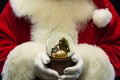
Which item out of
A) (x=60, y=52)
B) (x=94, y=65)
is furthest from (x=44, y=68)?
(x=94, y=65)

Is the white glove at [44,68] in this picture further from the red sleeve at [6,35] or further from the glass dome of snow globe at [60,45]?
the red sleeve at [6,35]

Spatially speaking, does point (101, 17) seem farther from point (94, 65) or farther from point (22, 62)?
point (22, 62)

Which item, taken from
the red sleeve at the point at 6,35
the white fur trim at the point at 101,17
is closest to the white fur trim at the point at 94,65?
the white fur trim at the point at 101,17

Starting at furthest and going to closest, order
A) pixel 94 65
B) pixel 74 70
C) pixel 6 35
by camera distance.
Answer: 1. pixel 6 35
2. pixel 94 65
3. pixel 74 70

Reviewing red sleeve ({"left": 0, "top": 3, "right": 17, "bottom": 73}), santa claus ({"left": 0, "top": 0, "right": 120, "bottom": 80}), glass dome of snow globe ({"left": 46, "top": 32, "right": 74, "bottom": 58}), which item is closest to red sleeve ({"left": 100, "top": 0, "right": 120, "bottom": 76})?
santa claus ({"left": 0, "top": 0, "right": 120, "bottom": 80})

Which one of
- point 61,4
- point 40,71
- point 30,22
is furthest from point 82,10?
point 40,71

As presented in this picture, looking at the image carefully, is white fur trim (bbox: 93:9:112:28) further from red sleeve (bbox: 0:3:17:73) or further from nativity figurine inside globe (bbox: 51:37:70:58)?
red sleeve (bbox: 0:3:17:73)

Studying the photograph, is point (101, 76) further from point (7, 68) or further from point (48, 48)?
point (7, 68)
